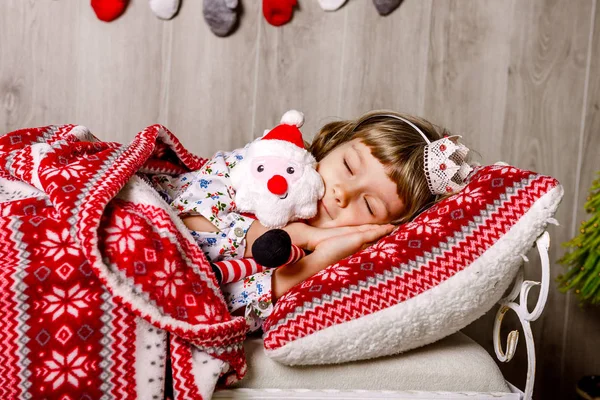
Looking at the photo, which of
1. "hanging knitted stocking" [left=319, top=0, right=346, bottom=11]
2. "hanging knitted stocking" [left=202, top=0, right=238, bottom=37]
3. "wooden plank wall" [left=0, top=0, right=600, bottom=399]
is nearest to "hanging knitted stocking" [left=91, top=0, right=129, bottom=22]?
"wooden plank wall" [left=0, top=0, right=600, bottom=399]

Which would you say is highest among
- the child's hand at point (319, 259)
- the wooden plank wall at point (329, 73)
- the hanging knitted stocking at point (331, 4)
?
the hanging knitted stocking at point (331, 4)

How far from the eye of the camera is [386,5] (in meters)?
1.72

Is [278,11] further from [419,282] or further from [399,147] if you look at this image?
[419,282]

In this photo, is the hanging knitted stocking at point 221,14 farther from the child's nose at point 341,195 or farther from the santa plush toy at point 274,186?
the child's nose at point 341,195

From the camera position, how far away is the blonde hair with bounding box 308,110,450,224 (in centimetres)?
120

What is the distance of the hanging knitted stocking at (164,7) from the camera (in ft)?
5.60

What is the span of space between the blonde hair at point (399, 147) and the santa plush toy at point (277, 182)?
6.8 inches

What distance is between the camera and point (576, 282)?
4.85 ft

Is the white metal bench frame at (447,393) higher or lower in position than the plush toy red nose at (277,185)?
lower

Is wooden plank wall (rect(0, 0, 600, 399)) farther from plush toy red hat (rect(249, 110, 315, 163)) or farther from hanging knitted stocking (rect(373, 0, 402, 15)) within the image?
plush toy red hat (rect(249, 110, 315, 163))

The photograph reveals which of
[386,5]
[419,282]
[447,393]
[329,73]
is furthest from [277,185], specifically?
[386,5]

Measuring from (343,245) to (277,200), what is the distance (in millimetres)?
161

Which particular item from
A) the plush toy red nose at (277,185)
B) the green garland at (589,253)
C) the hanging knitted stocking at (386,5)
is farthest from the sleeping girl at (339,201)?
the hanging knitted stocking at (386,5)

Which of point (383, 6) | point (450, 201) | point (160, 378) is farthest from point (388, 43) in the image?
point (160, 378)
